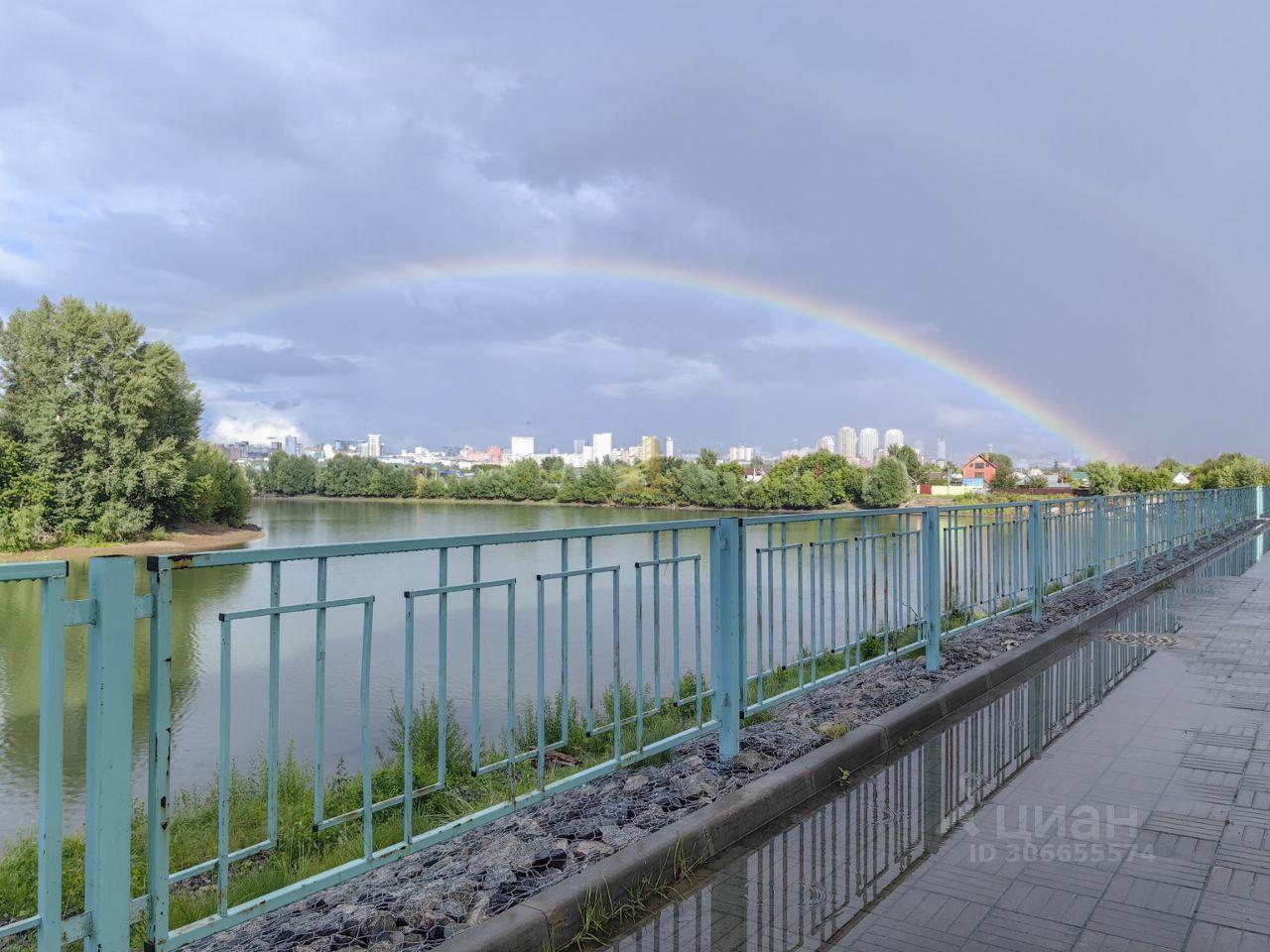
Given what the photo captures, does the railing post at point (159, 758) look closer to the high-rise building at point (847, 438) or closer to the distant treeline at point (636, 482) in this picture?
the distant treeline at point (636, 482)

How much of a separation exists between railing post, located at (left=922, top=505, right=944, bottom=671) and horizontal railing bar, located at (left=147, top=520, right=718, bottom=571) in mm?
2785

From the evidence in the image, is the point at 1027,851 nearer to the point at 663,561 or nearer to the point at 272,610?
the point at 663,561

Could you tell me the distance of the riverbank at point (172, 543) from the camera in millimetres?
39125

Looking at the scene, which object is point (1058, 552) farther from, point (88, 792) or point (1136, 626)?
point (88, 792)

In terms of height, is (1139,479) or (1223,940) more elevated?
(1139,479)

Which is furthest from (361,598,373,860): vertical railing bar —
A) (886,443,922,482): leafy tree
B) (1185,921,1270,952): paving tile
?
(886,443,922,482): leafy tree

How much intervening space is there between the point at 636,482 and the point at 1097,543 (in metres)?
77.6

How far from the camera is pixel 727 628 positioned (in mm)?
4340

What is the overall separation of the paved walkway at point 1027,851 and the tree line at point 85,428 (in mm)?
45867

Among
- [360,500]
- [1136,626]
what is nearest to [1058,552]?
[1136,626]

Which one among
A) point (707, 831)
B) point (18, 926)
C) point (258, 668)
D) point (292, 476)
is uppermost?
point (292, 476)

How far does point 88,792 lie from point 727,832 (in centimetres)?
237

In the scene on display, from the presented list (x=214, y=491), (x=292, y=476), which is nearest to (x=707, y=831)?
(x=214, y=491)

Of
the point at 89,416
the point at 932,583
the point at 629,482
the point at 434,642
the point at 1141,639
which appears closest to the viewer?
the point at 932,583
